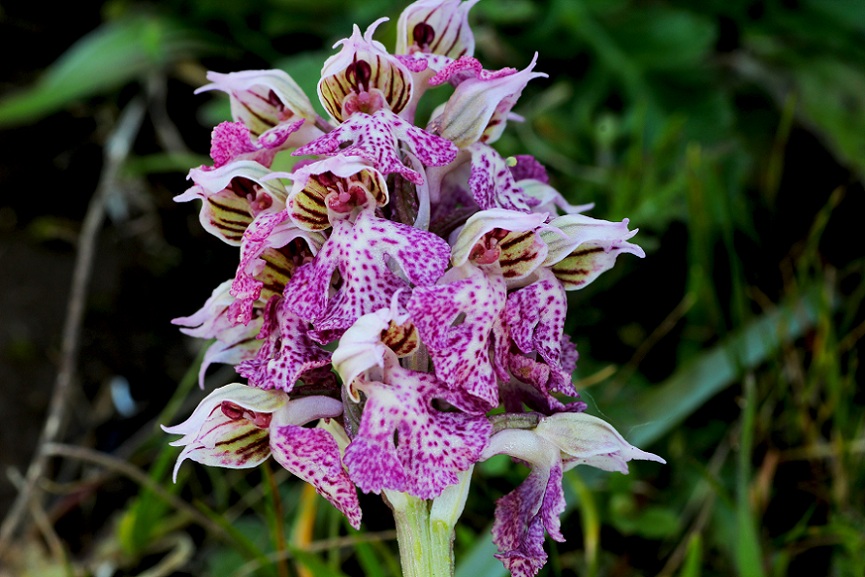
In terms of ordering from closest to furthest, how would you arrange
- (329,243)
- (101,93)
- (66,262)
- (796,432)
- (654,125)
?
(329,243) → (796,432) → (654,125) → (66,262) → (101,93)

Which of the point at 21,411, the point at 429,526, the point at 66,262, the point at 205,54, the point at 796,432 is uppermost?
Answer: the point at 429,526

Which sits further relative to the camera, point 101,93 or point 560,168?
point 101,93

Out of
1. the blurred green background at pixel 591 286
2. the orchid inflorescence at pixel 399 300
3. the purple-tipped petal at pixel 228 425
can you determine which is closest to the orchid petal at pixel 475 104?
the orchid inflorescence at pixel 399 300

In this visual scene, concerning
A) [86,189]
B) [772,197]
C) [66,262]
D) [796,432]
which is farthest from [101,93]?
[796,432]

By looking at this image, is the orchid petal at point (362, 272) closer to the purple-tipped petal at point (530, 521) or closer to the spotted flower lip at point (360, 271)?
the spotted flower lip at point (360, 271)

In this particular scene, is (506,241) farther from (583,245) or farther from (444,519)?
(444,519)

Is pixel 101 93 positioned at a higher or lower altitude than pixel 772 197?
lower

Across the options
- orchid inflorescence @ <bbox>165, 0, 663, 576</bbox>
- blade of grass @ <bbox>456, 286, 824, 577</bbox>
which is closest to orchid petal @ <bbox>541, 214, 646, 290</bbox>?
orchid inflorescence @ <bbox>165, 0, 663, 576</bbox>

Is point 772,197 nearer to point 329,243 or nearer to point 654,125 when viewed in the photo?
point 654,125
